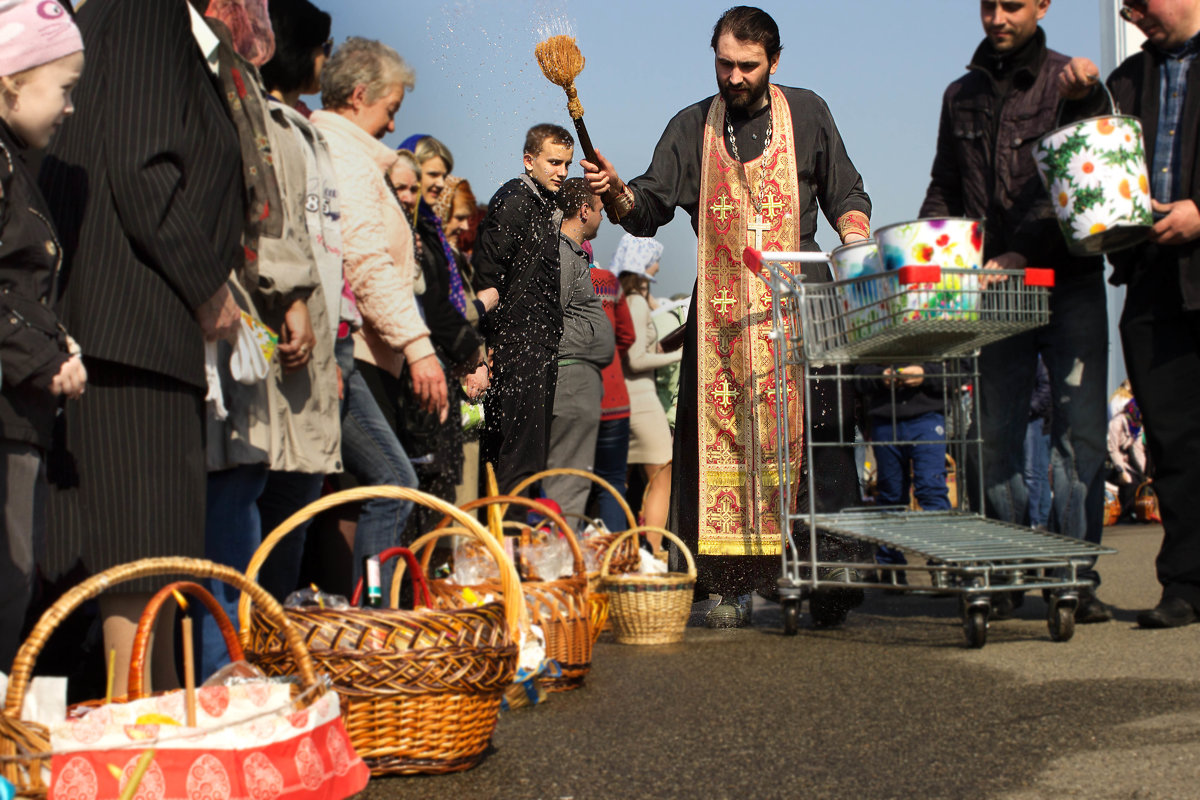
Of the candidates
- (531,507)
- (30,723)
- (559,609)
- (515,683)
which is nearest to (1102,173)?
(531,507)

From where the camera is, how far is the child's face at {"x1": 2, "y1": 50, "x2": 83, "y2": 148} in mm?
2816

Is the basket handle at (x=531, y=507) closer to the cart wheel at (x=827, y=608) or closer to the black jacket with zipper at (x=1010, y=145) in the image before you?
the cart wheel at (x=827, y=608)

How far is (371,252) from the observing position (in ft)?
15.8

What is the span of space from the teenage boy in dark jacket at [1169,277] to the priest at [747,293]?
1.16 meters

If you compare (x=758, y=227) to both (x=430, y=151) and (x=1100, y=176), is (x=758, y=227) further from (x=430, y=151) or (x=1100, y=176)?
(x=430, y=151)

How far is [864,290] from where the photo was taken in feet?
17.5

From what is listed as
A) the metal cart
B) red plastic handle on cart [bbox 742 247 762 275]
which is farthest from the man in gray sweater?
red plastic handle on cart [bbox 742 247 762 275]

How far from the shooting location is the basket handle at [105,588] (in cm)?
230

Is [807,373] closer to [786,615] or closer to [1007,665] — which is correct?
[786,615]

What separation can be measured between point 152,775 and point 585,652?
246cm

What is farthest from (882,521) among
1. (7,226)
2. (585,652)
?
(7,226)

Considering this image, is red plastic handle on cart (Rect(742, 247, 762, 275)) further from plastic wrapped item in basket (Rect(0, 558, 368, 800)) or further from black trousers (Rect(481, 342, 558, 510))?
plastic wrapped item in basket (Rect(0, 558, 368, 800))

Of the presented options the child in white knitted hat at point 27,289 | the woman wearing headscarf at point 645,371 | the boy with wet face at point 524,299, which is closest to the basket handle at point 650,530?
the boy with wet face at point 524,299

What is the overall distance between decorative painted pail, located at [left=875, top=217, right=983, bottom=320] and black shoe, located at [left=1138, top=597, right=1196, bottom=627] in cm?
147
